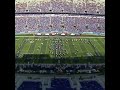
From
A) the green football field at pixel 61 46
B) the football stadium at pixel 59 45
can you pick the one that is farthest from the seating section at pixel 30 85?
the green football field at pixel 61 46

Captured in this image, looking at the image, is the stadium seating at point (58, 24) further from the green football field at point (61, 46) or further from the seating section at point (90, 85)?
the seating section at point (90, 85)

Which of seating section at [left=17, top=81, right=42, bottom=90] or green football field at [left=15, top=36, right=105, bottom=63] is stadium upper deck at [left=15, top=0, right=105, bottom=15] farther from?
seating section at [left=17, top=81, right=42, bottom=90]

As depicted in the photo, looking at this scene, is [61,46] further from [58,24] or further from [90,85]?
[90,85]

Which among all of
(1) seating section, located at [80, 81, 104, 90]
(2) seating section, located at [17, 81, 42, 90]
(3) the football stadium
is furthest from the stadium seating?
(1) seating section, located at [80, 81, 104, 90]

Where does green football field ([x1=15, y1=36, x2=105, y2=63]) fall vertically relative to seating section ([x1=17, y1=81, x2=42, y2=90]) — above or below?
above

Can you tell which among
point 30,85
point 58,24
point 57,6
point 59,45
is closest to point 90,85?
point 30,85

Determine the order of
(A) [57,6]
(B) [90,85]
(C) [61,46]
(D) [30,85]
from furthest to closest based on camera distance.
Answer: (A) [57,6], (C) [61,46], (B) [90,85], (D) [30,85]
